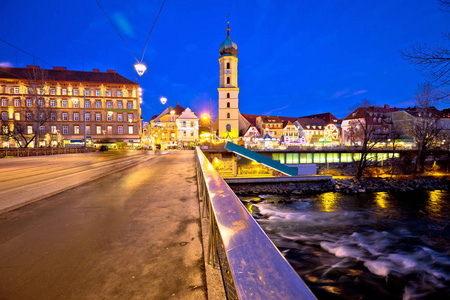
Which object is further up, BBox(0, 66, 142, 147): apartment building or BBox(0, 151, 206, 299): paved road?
BBox(0, 66, 142, 147): apartment building

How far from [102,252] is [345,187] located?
29160 mm

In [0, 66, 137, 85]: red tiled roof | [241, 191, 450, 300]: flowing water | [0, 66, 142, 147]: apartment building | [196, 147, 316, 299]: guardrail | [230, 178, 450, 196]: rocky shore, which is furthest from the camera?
[0, 66, 137, 85]: red tiled roof

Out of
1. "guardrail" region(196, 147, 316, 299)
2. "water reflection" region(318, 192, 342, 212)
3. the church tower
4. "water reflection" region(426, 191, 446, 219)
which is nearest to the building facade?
the church tower

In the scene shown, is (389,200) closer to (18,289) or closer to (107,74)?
(18,289)

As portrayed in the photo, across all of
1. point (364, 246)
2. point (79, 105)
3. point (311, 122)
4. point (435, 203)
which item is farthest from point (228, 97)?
point (364, 246)

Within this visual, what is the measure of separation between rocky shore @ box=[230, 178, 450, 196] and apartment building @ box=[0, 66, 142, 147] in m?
43.6

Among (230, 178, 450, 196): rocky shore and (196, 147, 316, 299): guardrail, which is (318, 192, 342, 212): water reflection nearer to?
(230, 178, 450, 196): rocky shore

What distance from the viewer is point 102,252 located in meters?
2.93

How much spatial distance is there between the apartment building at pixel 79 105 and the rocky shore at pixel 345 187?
143ft

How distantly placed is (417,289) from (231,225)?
30.8 ft

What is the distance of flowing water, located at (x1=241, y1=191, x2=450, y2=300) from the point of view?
23.6 feet

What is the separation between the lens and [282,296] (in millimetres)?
787

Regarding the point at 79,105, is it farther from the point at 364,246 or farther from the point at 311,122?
the point at 311,122

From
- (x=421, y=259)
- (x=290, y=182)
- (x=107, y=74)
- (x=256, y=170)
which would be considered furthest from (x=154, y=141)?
(x=421, y=259)
